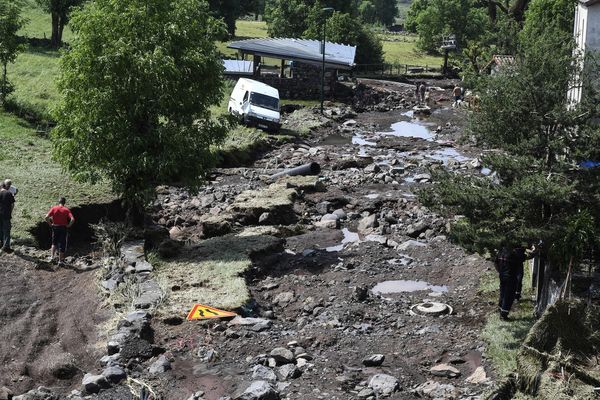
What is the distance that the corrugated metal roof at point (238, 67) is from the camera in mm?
53500

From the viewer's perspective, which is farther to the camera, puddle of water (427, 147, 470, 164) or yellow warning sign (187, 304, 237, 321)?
puddle of water (427, 147, 470, 164)

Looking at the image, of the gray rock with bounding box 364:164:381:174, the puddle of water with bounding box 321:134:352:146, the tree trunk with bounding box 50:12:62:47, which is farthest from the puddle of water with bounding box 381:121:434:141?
the tree trunk with bounding box 50:12:62:47

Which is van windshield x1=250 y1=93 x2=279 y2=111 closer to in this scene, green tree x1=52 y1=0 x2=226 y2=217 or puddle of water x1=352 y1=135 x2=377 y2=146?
puddle of water x1=352 y1=135 x2=377 y2=146

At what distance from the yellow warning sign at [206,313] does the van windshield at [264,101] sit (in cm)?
2470

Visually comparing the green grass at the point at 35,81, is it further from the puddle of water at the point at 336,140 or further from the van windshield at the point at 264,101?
the puddle of water at the point at 336,140

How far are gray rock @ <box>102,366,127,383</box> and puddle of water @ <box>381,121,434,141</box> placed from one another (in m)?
29.8

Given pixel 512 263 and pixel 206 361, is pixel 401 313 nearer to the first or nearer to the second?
pixel 512 263

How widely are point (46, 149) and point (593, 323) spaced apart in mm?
21841

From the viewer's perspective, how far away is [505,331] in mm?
15555

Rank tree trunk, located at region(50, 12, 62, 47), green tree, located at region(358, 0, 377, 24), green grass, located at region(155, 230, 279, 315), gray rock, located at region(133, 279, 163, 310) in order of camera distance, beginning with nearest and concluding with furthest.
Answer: gray rock, located at region(133, 279, 163, 310) < green grass, located at region(155, 230, 279, 315) < tree trunk, located at region(50, 12, 62, 47) < green tree, located at region(358, 0, 377, 24)

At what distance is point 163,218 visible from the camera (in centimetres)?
2527

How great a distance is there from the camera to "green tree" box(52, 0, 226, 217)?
2089cm

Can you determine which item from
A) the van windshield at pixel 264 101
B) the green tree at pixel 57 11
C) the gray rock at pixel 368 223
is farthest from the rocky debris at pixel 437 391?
the green tree at pixel 57 11

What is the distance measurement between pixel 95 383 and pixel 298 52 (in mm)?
41730
